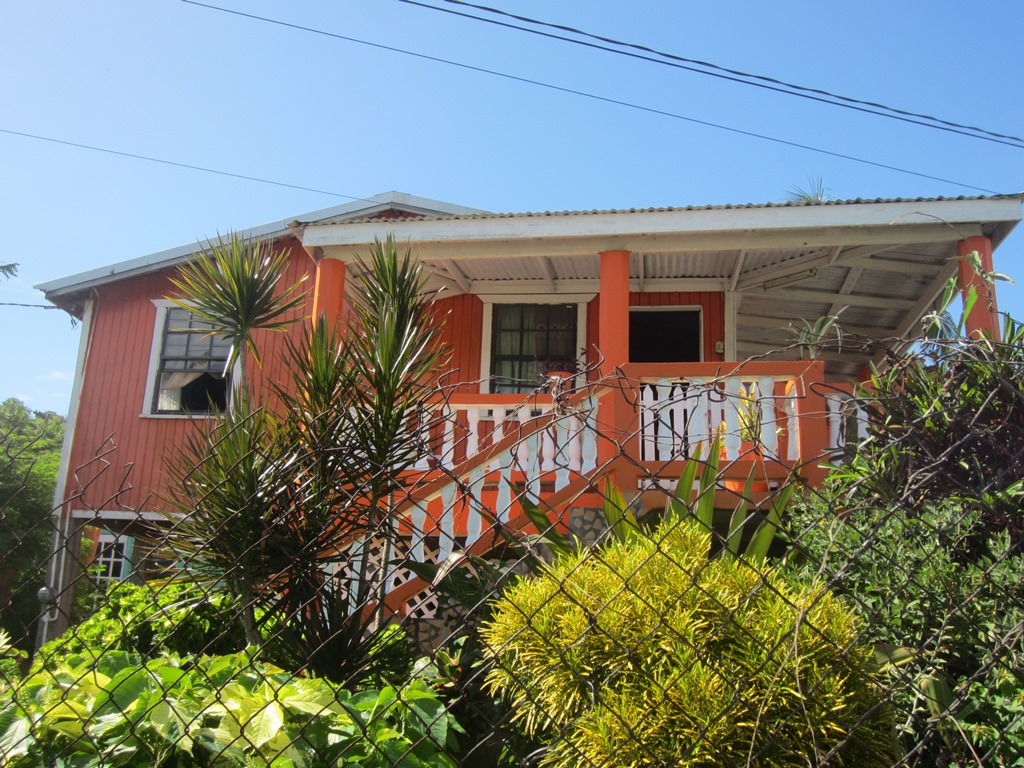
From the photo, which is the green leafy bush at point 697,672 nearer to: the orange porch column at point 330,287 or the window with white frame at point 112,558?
the window with white frame at point 112,558

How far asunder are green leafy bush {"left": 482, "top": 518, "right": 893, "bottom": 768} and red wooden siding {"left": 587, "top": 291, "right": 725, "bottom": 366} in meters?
7.66

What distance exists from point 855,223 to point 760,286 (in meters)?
2.44

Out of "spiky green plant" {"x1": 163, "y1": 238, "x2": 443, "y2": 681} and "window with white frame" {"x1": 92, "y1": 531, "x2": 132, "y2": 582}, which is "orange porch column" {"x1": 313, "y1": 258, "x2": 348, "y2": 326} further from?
"spiky green plant" {"x1": 163, "y1": 238, "x2": 443, "y2": 681}

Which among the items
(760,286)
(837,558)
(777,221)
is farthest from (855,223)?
(837,558)

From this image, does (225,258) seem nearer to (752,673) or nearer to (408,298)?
(408,298)

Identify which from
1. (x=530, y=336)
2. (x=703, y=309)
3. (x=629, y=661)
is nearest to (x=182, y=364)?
(x=530, y=336)

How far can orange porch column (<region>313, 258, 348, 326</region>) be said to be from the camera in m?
8.12

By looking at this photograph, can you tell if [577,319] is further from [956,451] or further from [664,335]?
[956,451]

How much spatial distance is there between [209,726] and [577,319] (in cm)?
862

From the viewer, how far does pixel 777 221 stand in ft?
24.1

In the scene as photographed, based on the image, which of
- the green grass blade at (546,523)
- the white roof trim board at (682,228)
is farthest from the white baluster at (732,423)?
the green grass blade at (546,523)

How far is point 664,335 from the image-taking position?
10242 millimetres

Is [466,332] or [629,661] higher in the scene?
[466,332]

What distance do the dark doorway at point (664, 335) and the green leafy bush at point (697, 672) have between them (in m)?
8.15
